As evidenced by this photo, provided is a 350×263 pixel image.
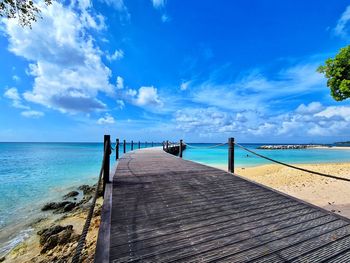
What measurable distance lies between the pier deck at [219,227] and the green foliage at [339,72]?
14.7 metres

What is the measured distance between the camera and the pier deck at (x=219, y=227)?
8.07 feet

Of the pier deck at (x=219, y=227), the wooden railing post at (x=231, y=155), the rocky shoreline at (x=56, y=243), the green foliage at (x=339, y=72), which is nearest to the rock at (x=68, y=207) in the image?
the rocky shoreline at (x=56, y=243)

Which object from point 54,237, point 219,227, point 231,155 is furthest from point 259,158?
point 219,227

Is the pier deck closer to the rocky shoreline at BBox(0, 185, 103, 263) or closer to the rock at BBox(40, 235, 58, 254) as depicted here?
the rocky shoreline at BBox(0, 185, 103, 263)

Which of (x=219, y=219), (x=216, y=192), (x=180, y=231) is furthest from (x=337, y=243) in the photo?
(x=216, y=192)

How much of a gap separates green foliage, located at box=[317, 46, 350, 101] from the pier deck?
14.7 m

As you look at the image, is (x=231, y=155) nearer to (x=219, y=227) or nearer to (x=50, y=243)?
(x=219, y=227)

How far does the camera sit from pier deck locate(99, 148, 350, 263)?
2459 mm

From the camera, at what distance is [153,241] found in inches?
106

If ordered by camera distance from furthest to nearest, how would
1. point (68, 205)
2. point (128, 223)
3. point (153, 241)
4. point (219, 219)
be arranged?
point (68, 205), point (219, 219), point (128, 223), point (153, 241)

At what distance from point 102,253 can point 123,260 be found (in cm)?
29

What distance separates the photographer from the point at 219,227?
312 centimetres

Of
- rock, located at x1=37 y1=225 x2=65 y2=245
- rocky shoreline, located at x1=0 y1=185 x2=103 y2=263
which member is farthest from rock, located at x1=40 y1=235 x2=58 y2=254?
rock, located at x1=37 y1=225 x2=65 y2=245

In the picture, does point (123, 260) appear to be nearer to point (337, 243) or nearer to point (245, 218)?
point (245, 218)
